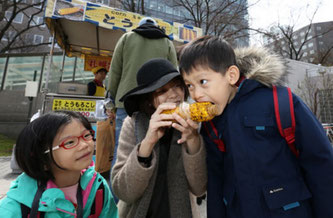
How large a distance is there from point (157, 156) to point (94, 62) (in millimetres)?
7136

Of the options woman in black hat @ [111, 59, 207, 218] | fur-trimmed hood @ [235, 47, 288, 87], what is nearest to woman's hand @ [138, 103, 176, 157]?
woman in black hat @ [111, 59, 207, 218]

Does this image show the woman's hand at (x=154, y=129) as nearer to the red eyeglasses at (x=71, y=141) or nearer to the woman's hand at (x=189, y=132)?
the woman's hand at (x=189, y=132)

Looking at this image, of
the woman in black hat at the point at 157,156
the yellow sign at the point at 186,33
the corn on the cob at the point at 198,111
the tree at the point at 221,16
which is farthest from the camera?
the tree at the point at 221,16

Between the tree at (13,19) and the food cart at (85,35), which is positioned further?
the tree at (13,19)

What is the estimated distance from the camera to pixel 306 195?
1046mm

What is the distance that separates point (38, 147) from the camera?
49.8 inches

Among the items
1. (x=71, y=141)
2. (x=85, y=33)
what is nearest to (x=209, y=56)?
(x=71, y=141)

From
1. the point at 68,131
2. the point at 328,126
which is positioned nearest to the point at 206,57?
the point at 68,131

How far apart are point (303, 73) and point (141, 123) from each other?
1801 cm

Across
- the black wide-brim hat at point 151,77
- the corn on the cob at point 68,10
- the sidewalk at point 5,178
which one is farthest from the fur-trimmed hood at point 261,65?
the corn on the cob at point 68,10

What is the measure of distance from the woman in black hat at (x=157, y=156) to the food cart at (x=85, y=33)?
3.30 m

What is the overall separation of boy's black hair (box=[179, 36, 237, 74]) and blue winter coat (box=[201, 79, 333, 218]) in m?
0.20

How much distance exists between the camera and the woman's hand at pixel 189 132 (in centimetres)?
119

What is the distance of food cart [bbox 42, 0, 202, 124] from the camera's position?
4.39 metres
